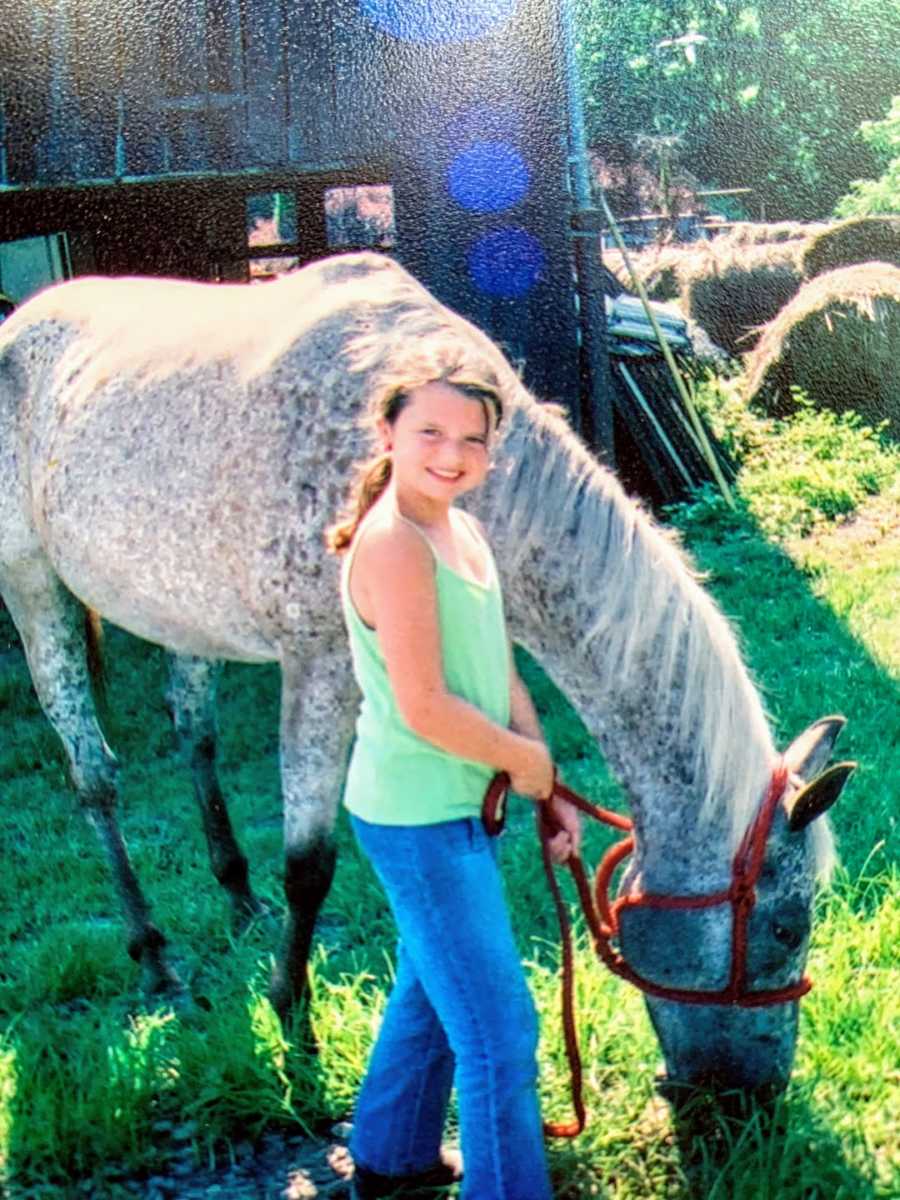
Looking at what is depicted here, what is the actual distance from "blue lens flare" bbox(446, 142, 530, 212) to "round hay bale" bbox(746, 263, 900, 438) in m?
3.07

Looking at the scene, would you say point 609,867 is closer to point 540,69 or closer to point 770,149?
point 540,69

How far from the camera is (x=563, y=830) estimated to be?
2453mm

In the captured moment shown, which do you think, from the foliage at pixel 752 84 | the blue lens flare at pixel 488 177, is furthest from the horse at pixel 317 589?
the foliage at pixel 752 84

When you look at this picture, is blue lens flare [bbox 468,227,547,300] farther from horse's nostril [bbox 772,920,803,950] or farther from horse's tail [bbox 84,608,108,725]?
horse's nostril [bbox 772,920,803,950]

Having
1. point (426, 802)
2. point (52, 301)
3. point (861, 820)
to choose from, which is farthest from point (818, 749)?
point (52, 301)

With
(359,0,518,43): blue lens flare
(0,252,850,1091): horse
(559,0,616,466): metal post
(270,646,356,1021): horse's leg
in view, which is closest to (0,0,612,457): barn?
(359,0,518,43): blue lens flare

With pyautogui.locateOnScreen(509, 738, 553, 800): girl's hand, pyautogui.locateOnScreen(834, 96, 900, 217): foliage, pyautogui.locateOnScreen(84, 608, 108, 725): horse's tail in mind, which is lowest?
pyautogui.locateOnScreen(84, 608, 108, 725): horse's tail

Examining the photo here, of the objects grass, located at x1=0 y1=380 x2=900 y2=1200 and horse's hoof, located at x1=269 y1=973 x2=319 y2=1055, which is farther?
horse's hoof, located at x1=269 y1=973 x2=319 y2=1055

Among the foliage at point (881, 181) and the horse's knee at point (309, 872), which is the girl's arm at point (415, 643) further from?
the foliage at point (881, 181)

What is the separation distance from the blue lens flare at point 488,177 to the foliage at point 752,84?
3226mm

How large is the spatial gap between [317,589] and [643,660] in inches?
35.7

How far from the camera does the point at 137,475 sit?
368 cm

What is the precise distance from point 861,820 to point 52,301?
10.2 ft

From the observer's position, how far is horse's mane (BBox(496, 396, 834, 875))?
2.53 metres
